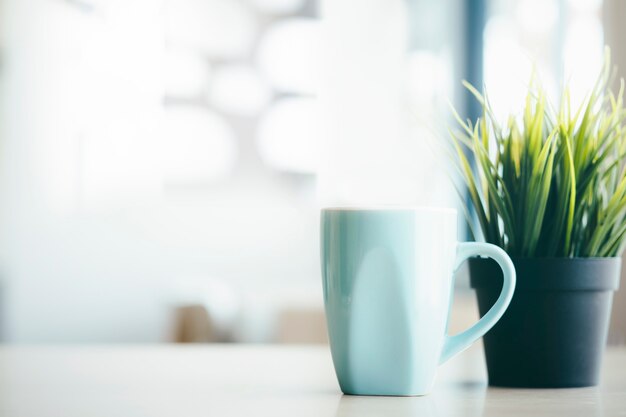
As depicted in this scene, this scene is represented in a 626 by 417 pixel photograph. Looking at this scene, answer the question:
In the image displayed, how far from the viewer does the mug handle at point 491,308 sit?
60 cm

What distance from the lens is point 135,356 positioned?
35.2 inches

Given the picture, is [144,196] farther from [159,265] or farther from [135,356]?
[135,356]

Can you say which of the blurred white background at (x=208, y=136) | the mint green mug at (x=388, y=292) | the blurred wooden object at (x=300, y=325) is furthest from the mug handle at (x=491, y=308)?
the blurred white background at (x=208, y=136)

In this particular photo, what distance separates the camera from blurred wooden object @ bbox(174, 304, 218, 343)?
2.83 metres

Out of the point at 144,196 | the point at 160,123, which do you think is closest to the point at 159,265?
the point at 144,196

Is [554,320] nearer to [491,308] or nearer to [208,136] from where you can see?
[491,308]

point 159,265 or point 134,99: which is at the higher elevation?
point 134,99

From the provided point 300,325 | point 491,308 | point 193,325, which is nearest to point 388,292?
point 491,308

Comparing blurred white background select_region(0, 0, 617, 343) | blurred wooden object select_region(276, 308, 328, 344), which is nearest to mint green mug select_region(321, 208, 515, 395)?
blurred wooden object select_region(276, 308, 328, 344)

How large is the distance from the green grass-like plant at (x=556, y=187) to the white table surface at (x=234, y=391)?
11 centimetres

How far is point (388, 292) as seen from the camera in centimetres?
57

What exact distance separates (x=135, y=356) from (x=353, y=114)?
2749mm

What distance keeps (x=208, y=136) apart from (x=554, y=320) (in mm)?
2850

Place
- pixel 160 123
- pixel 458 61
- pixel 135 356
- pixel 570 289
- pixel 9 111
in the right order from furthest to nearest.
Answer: pixel 458 61
pixel 160 123
pixel 9 111
pixel 135 356
pixel 570 289
